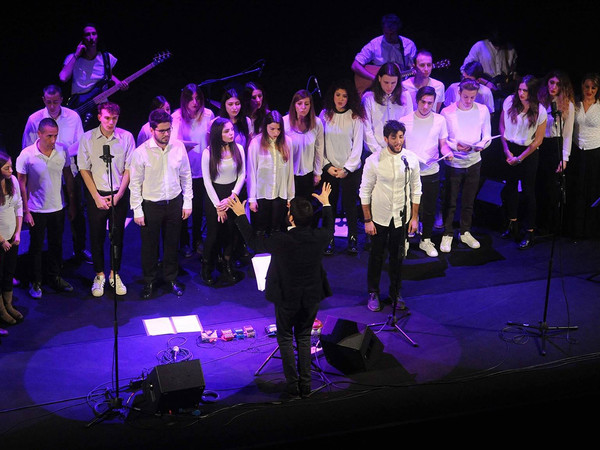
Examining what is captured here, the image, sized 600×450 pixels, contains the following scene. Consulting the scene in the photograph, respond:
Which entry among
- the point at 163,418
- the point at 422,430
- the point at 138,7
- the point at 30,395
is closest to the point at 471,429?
the point at 422,430

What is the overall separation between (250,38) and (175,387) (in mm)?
5623

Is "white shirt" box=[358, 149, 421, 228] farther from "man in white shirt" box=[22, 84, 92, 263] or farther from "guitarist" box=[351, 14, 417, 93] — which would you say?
"man in white shirt" box=[22, 84, 92, 263]

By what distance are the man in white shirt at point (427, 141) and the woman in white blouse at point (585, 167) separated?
1.74m

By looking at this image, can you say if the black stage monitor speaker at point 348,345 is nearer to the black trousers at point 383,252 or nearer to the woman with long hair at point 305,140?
the black trousers at point 383,252

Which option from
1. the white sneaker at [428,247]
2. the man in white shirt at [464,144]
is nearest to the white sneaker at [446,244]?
the man in white shirt at [464,144]

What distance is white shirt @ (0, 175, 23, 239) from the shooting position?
6250 millimetres

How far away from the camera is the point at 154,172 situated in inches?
268

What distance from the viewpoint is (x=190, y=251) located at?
26.6ft

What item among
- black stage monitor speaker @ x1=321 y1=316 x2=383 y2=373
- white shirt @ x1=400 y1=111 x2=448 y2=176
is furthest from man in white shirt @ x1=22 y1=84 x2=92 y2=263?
white shirt @ x1=400 y1=111 x2=448 y2=176

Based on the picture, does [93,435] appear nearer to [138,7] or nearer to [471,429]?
[471,429]

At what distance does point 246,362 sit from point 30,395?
1.65 metres

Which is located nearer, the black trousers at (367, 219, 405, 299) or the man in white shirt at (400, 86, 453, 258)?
the black trousers at (367, 219, 405, 299)

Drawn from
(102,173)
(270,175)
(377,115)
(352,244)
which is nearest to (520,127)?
(377,115)

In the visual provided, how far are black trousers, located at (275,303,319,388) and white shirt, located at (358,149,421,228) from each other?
1.73 metres
